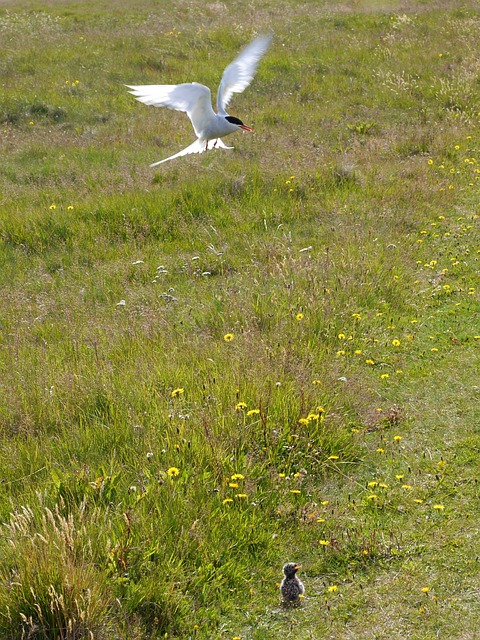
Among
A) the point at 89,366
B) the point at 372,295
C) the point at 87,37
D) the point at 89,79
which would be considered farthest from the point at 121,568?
the point at 87,37

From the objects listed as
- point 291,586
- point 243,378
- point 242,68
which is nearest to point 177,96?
point 242,68

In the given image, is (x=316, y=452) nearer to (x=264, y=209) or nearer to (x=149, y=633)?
(x=149, y=633)

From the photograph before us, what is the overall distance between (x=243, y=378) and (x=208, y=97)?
492 cm

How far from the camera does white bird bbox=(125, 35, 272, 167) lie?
901cm

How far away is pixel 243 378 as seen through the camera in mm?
5340

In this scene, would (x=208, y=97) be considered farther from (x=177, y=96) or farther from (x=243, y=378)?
(x=243, y=378)

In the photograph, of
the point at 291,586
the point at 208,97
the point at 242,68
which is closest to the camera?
the point at 291,586

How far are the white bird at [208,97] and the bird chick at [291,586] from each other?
20.0ft

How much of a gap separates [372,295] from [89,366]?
281 cm

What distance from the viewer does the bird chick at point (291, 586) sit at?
3867 millimetres

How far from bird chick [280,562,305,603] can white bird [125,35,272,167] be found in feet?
20.0

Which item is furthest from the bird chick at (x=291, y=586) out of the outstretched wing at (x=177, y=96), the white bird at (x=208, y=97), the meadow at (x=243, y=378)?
the outstretched wing at (x=177, y=96)

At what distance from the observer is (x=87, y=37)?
20141 mm

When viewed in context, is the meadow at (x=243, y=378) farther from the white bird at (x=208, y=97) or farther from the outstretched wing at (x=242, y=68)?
the outstretched wing at (x=242, y=68)
